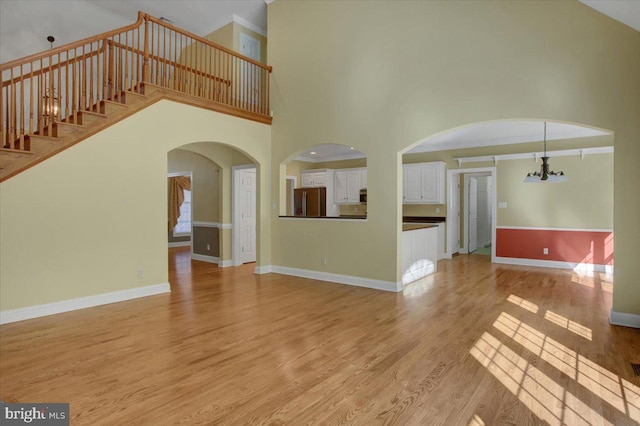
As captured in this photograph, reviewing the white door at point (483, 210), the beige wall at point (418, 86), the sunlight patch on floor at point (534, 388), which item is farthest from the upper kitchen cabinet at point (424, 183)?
the sunlight patch on floor at point (534, 388)

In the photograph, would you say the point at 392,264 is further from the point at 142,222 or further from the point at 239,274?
the point at 142,222

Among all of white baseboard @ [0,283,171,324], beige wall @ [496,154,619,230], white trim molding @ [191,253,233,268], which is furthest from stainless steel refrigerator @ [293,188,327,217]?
white baseboard @ [0,283,171,324]

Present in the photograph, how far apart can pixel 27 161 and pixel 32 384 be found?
254 cm

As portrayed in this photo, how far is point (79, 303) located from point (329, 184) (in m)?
6.39

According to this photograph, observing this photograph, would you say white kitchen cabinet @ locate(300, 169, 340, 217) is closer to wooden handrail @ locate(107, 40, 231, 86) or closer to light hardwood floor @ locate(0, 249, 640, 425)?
wooden handrail @ locate(107, 40, 231, 86)

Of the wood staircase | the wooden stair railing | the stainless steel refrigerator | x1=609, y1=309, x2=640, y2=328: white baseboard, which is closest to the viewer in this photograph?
x1=609, y1=309, x2=640, y2=328: white baseboard

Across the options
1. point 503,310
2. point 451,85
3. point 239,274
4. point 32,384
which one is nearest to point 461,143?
point 451,85

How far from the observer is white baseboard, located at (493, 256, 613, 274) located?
6.56 m

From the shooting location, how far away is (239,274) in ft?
21.3

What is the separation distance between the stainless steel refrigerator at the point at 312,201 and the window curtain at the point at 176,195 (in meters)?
4.07

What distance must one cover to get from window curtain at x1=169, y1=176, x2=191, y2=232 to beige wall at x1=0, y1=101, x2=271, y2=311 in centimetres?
610

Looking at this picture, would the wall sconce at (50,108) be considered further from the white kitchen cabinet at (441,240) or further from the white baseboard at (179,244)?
the white kitchen cabinet at (441,240)

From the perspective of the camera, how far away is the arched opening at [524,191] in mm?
6590

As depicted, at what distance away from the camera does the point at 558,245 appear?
276 inches
